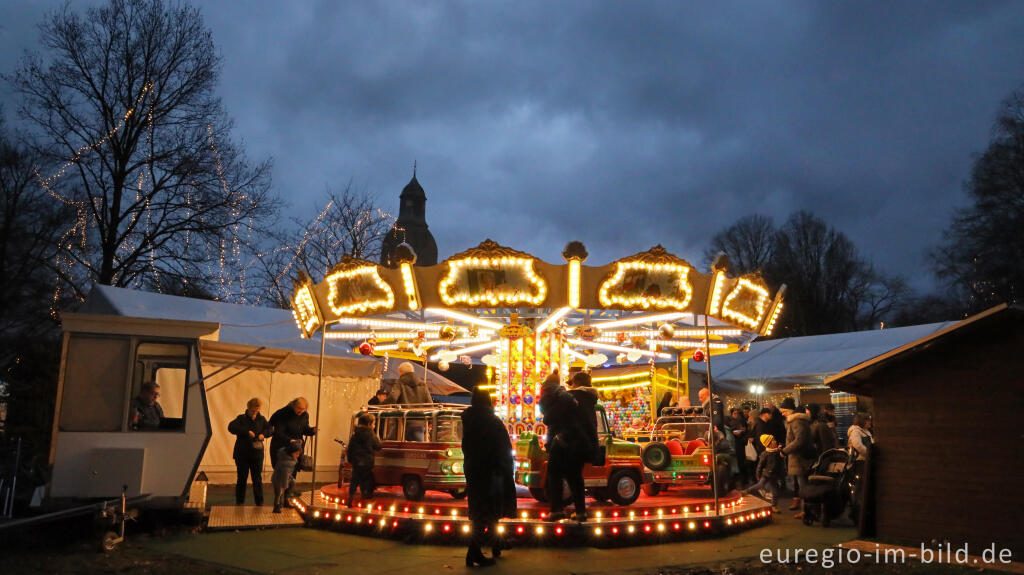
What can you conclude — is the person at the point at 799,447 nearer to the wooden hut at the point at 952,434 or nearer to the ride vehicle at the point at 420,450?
the wooden hut at the point at 952,434

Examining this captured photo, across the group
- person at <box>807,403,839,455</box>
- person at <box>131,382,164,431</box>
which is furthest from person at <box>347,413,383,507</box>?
person at <box>807,403,839,455</box>

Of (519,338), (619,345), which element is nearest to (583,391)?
(519,338)

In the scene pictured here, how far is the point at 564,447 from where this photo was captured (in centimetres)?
772

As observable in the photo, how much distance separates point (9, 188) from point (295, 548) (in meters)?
19.3

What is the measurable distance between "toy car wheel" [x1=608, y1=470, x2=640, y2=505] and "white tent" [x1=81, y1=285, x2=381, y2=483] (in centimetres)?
756

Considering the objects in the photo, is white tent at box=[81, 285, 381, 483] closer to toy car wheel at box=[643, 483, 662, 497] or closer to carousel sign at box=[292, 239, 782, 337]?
carousel sign at box=[292, 239, 782, 337]

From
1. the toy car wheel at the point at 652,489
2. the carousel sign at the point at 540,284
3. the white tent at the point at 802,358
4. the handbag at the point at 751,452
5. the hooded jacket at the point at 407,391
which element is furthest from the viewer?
the white tent at the point at 802,358

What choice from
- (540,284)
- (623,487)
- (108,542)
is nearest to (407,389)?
(540,284)

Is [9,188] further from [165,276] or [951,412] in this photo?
[951,412]

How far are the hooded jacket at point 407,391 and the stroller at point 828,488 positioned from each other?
6.15 m

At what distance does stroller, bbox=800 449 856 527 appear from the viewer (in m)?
9.30

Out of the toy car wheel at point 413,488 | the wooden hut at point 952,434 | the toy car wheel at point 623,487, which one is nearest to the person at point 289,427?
the toy car wheel at point 413,488

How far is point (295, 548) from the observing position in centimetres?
771

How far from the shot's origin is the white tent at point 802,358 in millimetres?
19672
